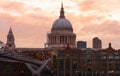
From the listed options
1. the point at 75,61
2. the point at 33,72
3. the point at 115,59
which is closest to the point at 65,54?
the point at 75,61

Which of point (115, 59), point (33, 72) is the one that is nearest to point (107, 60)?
point (115, 59)

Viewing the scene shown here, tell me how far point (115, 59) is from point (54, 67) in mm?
17174

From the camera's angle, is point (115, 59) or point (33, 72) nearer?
point (33, 72)

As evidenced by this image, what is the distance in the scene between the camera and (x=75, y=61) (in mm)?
156500

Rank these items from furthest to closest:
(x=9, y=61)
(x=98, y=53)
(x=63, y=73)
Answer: (x=98, y=53) → (x=63, y=73) → (x=9, y=61)

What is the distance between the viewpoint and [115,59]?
520 ft

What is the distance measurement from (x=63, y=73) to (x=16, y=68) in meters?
32.1

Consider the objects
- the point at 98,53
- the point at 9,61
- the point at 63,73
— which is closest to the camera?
the point at 9,61

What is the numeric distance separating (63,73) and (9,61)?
35334 millimetres

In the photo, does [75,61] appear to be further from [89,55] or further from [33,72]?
[33,72]

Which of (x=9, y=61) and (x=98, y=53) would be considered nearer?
(x=9, y=61)

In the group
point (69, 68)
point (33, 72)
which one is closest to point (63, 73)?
point (69, 68)

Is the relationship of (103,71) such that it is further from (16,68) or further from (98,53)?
(16,68)

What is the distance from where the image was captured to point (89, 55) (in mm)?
160500
